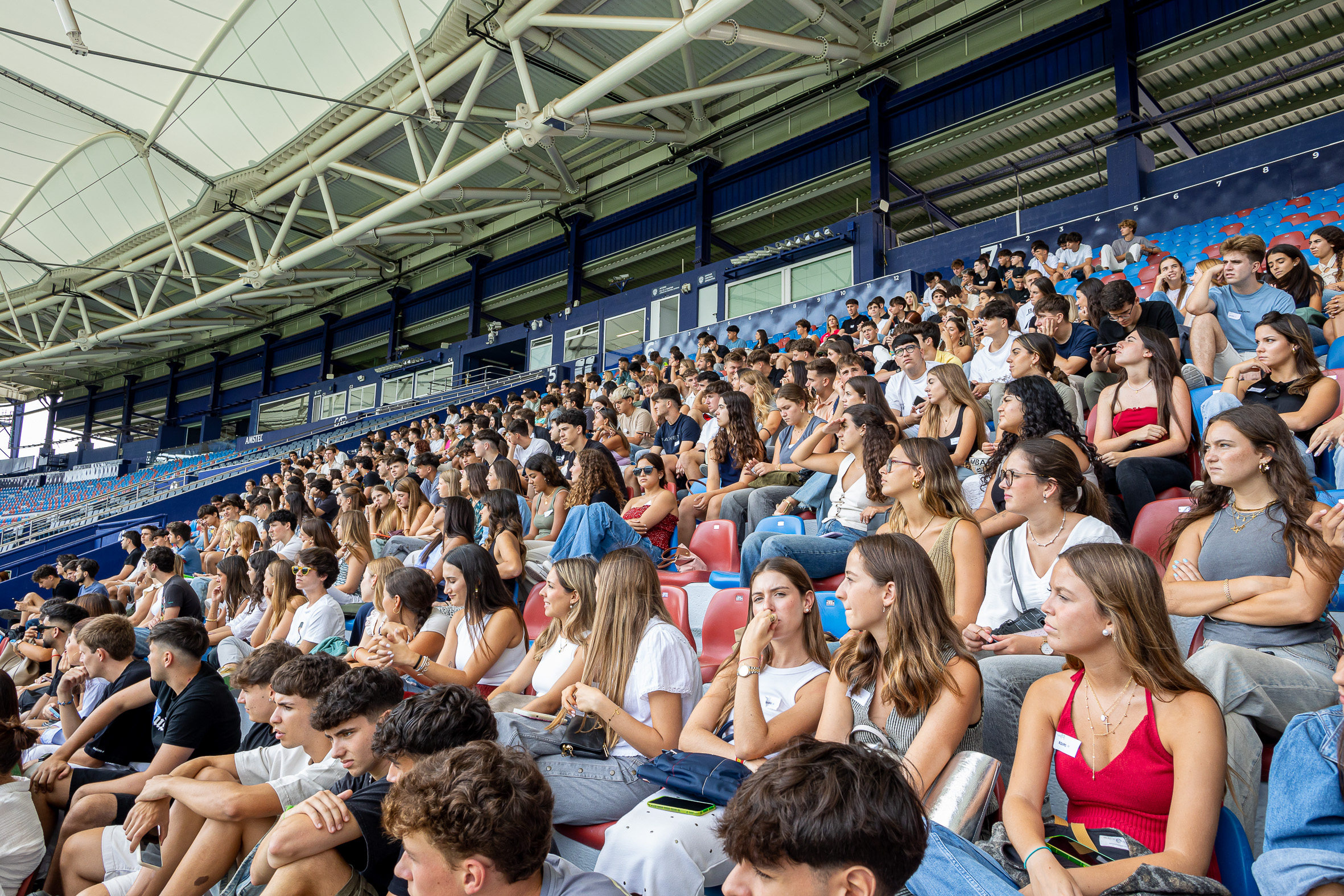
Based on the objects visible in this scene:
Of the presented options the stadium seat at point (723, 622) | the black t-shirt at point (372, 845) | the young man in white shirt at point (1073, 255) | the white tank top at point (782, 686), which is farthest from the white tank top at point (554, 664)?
the young man in white shirt at point (1073, 255)

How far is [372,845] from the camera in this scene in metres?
2.06

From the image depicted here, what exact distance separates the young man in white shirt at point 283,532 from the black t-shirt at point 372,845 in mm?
5337

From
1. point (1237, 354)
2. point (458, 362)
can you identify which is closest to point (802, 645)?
point (1237, 354)

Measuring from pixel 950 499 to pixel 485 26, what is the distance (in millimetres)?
11839

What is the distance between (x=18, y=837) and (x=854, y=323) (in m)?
9.08

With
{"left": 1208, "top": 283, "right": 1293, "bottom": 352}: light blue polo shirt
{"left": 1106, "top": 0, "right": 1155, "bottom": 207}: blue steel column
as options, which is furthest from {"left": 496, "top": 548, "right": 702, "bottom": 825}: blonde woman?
{"left": 1106, "top": 0, "right": 1155, "bottom": 207}: blue steel column

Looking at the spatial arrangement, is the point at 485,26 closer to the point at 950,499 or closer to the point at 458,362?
the point at 458,362

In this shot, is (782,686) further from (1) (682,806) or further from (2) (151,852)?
(2) (151,852)

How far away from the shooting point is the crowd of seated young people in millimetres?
1593

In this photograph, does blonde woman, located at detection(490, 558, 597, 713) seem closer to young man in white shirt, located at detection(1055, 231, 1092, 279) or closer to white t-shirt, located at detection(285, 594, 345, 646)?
white t-shirt, located at detection(285, 594, 345, 646)

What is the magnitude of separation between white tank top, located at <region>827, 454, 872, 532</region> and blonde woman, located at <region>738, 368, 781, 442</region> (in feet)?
6.72

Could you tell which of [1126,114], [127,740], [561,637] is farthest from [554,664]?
[1126,114]

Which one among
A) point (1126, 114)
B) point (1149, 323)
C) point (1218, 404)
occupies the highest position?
point (1126, 114)

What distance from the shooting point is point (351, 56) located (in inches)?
520
